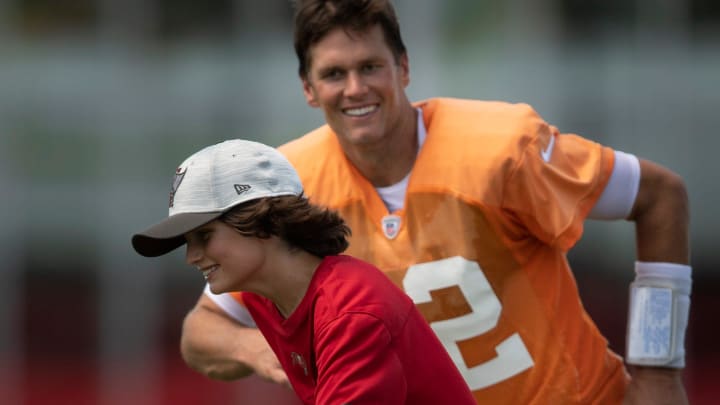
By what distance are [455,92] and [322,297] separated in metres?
7.45

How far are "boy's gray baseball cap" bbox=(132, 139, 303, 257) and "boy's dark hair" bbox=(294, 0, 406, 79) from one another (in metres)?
0.98

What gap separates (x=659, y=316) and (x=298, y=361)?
4.43ft

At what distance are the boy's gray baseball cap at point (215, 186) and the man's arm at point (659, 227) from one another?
1.40m

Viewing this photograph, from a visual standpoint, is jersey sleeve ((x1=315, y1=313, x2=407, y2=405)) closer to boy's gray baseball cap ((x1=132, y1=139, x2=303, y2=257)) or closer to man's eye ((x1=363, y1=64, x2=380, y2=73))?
boy's gray baseball cap ((x1=132, y1=139, x2=303, y2=257))

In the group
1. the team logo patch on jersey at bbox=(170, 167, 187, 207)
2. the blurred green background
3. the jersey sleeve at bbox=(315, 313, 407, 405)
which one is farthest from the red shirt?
the blurred green background

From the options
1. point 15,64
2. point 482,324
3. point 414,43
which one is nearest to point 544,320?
point 482,324

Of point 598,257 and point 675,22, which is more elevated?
point 675,22

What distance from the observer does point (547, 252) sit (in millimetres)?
4062

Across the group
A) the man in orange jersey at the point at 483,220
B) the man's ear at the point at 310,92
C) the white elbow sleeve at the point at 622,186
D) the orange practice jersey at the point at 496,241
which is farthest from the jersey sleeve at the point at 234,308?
the white elbow sleeve at the point at 622,186

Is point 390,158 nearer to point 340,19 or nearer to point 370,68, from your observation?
point 370,68

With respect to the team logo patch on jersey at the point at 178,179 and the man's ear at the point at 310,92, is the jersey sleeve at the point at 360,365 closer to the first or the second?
the team logo patch on jersey at the point at 178,179

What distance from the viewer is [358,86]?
403 centimetres

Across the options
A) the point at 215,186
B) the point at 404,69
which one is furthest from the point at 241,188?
the point at 404,69

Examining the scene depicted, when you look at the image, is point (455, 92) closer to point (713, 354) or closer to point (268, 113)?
point (268, 113)
